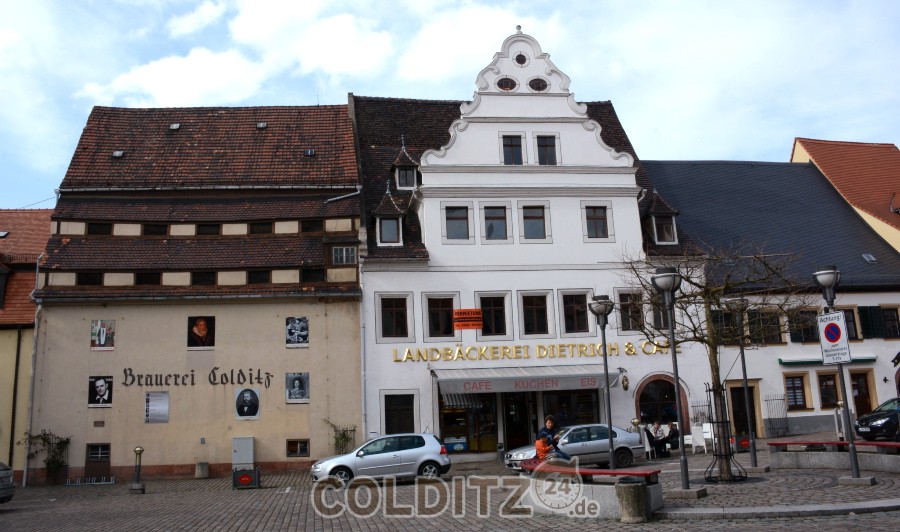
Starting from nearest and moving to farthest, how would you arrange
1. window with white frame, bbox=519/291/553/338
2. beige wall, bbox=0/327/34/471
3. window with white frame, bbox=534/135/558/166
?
beige wall, bbox=0/327/34/471 → window with white frame, bbox=519/291/553/338 → window with white frame, bbox=534/135/558/166

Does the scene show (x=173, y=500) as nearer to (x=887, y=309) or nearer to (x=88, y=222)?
(x=88, y=222)

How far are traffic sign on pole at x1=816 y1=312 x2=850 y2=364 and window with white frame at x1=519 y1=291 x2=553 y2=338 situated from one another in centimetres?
1384

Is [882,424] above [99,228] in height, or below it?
below

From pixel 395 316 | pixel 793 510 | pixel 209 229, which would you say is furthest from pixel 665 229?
pixel 793 510

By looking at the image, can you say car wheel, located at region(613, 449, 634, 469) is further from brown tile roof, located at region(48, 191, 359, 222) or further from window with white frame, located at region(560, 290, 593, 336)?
brown tile roof, located at region(48, 191, 359, 222)

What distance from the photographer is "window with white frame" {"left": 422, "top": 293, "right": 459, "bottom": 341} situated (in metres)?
29.1

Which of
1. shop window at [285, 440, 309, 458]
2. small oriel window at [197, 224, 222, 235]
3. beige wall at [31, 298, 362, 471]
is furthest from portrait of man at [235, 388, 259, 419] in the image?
small oriel window at [197, 224, 222, 235]

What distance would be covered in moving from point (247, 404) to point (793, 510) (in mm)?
19218

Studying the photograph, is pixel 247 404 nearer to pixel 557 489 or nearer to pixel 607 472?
pixel 557 489

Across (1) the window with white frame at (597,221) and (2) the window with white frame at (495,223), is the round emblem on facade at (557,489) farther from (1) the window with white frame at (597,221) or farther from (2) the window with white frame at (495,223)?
(1) the window with white frame at (597,221)

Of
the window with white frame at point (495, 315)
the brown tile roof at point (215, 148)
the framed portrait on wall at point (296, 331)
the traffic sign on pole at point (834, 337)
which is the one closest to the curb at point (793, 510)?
the traffic sign on pole at point (834, 337)

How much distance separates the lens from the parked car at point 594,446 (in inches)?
944

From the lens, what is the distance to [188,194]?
100.0 feet

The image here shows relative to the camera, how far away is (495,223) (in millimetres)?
30297
